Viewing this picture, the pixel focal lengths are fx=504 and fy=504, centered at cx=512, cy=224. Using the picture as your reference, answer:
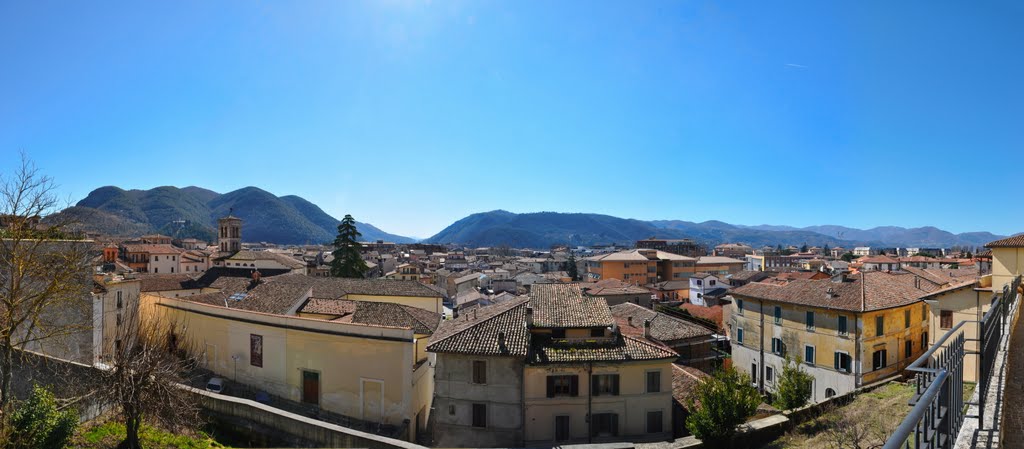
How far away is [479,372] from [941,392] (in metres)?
18.2

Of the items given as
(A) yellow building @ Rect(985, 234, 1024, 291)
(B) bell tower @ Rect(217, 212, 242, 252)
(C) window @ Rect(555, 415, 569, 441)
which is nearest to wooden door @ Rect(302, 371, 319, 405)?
(C) window @ Rect(555, 415, 569, 441)

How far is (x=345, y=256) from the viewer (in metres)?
57.1

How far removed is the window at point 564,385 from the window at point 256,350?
13.1 meters

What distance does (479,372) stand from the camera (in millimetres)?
20844

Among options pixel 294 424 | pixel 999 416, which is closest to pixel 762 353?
pixel 294 424

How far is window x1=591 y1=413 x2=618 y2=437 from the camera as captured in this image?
2089 centimetres

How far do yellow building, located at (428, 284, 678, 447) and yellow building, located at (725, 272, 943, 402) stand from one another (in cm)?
1198

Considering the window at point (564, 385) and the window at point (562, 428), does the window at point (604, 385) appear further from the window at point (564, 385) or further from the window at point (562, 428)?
the window at point (562, 428)

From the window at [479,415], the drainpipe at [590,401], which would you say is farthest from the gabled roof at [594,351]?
the window at [479,415]

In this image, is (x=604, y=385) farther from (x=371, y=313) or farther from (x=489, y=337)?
(x=371, y=313)

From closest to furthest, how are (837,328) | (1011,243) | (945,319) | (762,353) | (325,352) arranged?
(945,319) < (1011,243) < (325,352) < (837,328) < (762,353)

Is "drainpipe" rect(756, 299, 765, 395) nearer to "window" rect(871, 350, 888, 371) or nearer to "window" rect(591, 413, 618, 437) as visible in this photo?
"window" rect(871, 350, 888, 371)

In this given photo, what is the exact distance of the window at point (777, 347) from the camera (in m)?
33.1

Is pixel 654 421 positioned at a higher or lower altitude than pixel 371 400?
lower
